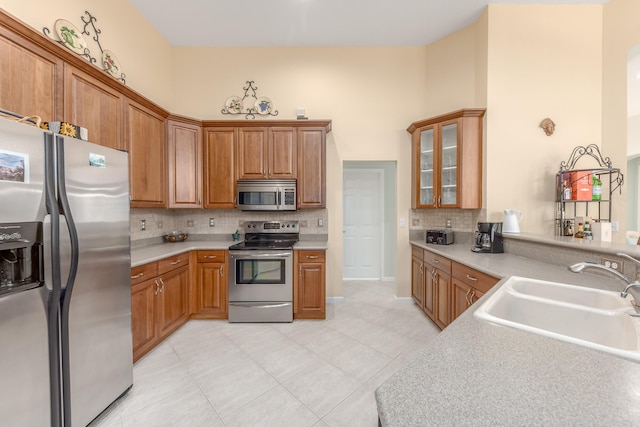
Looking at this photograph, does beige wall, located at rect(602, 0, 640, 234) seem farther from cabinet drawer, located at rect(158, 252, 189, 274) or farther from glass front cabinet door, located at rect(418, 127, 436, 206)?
cabinet drawer, located at rect(158, 252, 189, 274)

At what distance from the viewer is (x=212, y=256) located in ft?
10.1

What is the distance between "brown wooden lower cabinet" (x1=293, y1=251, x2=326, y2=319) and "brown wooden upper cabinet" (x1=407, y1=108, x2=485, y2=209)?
1586 millimetres

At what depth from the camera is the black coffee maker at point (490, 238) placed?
2594mm

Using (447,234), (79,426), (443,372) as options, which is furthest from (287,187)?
(443,372)

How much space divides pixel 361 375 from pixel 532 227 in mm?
2587

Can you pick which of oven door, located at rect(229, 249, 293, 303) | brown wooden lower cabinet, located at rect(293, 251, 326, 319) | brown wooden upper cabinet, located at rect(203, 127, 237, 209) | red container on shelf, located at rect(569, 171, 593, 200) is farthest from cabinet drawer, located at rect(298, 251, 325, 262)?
red container on shelf, located at rect(569, 171, 593, 200)

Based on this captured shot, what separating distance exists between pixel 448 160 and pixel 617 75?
6.25ft

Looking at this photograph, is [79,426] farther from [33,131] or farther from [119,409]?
[33,131]

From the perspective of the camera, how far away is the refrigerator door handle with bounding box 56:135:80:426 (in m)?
1.37

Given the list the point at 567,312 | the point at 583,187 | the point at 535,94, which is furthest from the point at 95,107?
the point at 583,187

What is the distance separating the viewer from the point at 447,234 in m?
3.19

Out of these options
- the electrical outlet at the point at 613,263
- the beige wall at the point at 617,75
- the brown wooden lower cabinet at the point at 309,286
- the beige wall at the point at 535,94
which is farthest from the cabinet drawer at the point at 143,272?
the beige wall at the point at 617,75

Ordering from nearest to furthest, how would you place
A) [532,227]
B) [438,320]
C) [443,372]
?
1. [443,372]
2. [438,320]
3. [532,227]

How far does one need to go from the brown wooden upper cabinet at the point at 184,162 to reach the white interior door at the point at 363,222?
2.51 m
